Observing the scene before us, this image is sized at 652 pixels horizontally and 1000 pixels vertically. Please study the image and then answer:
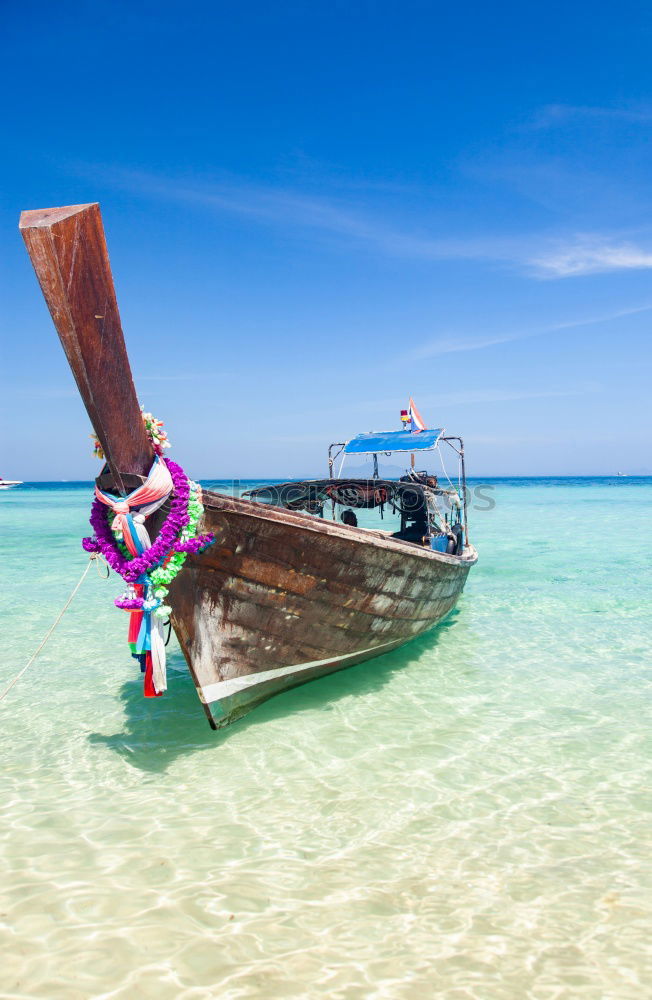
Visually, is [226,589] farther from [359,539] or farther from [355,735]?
[355,735]

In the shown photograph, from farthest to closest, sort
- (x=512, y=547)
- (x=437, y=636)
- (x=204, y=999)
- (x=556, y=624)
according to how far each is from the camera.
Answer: (x=512, y=547) → (x=556, y=624) → (x=437, y=636) → (x=204, y=999)

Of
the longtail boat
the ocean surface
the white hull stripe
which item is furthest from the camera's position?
the white hull stripe

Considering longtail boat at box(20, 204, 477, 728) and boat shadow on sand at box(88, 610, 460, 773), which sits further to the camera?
boat shadow on sand at box(88, 610, 460, 773)

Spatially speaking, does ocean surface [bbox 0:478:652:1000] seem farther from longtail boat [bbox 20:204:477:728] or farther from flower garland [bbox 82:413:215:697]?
flower garland [bbox 82:413:215:697]

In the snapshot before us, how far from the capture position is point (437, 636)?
916 cm

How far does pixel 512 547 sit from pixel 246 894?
1908 cm

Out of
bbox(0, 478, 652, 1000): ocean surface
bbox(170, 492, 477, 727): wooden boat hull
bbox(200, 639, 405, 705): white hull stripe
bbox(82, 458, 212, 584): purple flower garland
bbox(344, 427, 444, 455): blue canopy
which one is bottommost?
bbox(0, 478, 652, 1000): ocean surface

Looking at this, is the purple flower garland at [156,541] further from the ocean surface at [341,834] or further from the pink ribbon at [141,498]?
the ocean surface at [341,834]

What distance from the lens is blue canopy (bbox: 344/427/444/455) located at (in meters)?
9.64

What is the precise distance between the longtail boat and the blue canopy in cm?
238

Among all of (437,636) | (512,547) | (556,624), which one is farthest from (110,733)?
(512,547)

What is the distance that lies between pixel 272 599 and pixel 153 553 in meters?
1.42

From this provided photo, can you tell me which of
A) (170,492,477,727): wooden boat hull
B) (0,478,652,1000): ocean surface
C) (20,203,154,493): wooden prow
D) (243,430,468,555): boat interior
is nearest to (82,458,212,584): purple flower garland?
(170,492,477,727): wooden boat hull

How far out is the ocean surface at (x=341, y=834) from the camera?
2.99 metres
